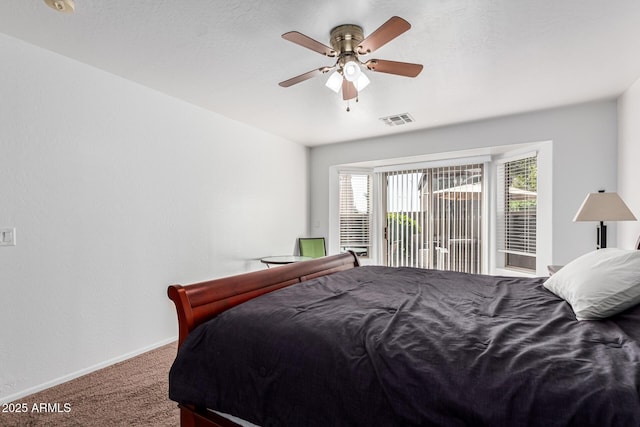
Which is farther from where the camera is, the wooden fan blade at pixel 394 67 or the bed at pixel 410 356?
the wooden fan blade at pixel 394 67

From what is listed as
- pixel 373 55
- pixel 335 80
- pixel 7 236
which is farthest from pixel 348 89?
→ pixel 7 236

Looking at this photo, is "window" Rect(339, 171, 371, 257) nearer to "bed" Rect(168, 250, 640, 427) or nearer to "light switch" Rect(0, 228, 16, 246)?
"bed" Rect(168, 250, 640, 427)

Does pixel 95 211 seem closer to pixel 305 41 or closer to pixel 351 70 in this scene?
pixel 305 41

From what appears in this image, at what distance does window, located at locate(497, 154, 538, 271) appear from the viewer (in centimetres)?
390

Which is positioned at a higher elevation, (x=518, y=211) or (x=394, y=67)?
(x=394, y=67)

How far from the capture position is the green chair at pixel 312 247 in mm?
5051

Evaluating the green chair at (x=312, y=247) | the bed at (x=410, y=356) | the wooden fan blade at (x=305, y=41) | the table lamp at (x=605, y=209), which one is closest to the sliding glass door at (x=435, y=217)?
the green chair at (x=312, y=247)

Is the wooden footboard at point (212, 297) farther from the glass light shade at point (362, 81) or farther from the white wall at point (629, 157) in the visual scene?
the white wall at point (629, 157)

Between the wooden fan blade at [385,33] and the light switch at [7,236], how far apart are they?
2603mm

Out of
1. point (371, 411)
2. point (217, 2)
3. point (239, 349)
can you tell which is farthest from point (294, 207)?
point (371, 411)

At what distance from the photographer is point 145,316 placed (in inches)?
118

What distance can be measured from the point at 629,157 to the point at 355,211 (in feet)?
10.7

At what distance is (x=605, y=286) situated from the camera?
54.8 inches

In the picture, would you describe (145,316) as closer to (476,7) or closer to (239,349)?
(239,349)
